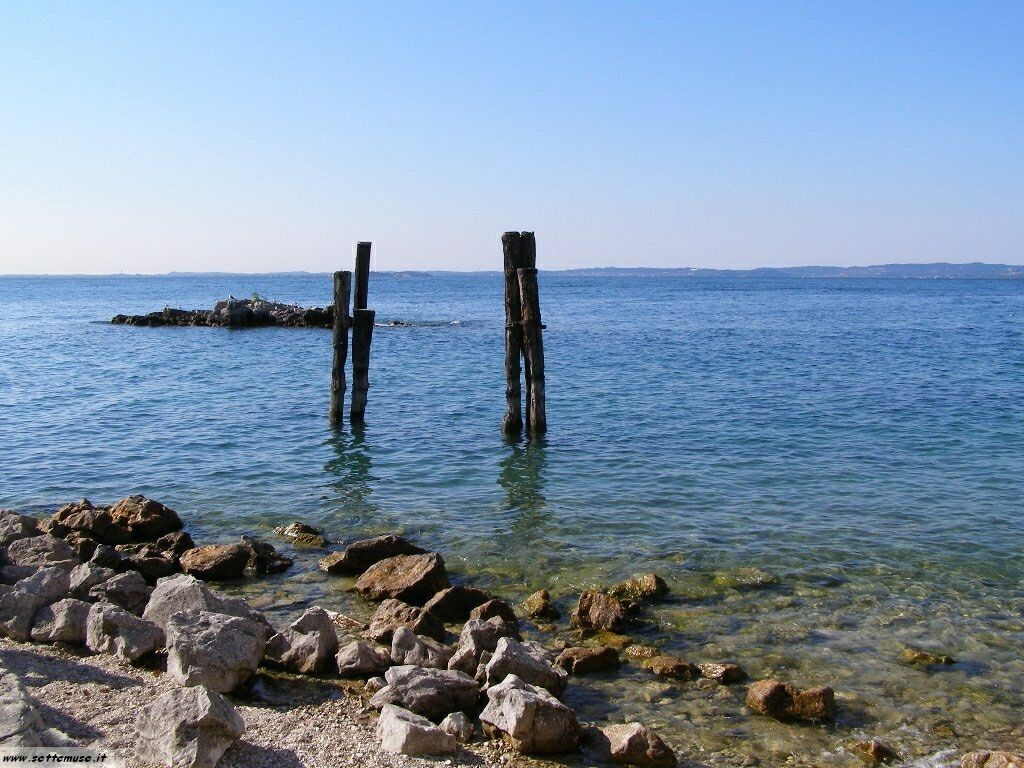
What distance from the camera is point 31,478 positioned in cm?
1720

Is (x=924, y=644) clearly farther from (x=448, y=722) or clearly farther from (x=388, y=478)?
(x=388, y=478)

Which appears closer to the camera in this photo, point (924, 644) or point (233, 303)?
point (924, 644)

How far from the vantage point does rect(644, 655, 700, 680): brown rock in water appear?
8.62m

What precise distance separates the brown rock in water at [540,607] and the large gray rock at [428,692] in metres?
2.42

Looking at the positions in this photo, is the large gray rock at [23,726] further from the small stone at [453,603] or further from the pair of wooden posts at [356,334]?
the pair of wooden posts at [356,334]

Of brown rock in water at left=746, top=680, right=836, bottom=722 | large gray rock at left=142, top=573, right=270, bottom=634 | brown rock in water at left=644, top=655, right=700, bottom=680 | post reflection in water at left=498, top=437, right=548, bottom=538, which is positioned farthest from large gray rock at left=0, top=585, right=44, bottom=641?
brown rock in water at left=746, top=680, right=836, bottom=722

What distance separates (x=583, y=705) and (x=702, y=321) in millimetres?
59765

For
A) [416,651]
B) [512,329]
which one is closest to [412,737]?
[416,651]

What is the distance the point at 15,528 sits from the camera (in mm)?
12219

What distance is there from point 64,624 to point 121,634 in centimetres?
80

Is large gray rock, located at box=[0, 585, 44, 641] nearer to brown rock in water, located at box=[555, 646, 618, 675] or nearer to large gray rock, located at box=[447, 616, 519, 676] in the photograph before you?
large gray rock, located at box=[447, 616, 519, 676]

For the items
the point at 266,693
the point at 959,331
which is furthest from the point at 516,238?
the point at 959,331

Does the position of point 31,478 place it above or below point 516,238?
below

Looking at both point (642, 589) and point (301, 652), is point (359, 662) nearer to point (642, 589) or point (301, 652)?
point (301, 652)
